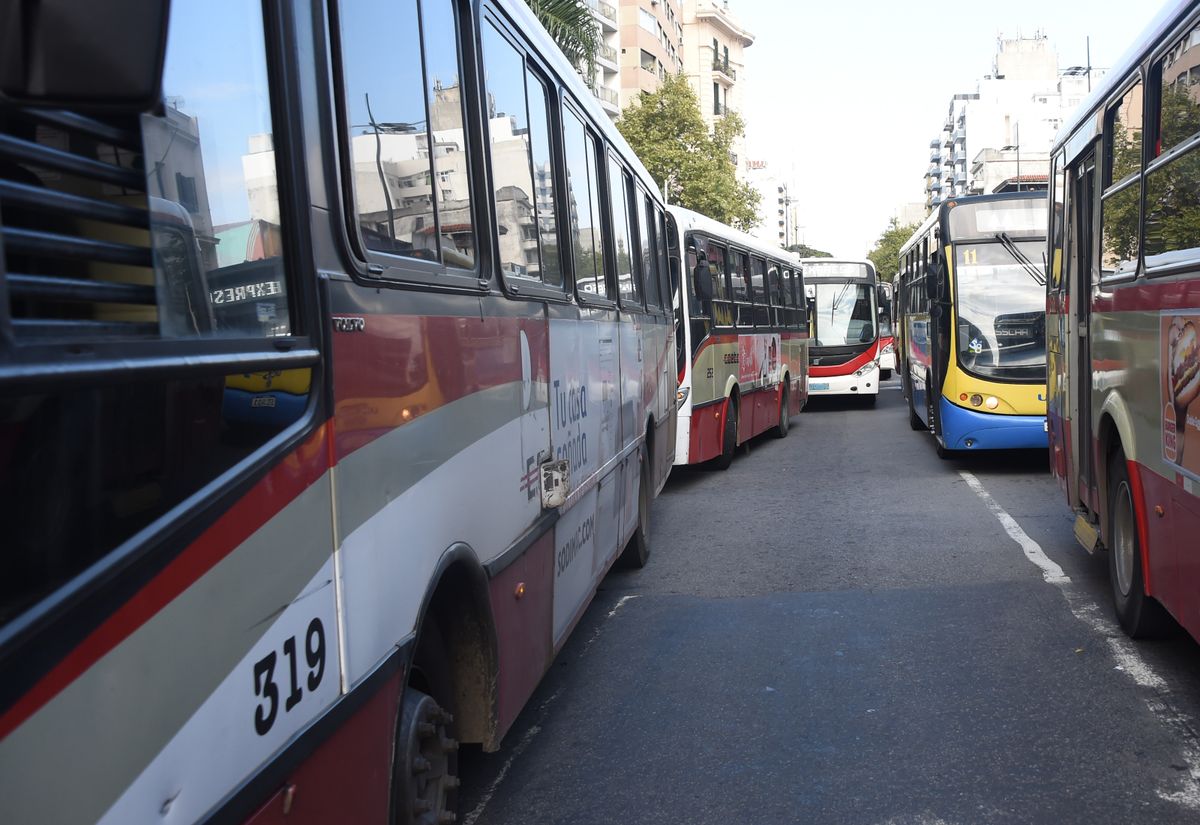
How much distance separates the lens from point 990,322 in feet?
43.8

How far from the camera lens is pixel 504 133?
4762 millimetres

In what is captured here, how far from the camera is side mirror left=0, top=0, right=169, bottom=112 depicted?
146 cm

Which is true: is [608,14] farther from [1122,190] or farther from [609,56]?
[1122,190]

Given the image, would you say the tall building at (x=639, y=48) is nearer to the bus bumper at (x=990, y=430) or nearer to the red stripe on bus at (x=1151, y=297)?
the bus bumper at (x=990, y=430)

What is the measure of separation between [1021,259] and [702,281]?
3498mm

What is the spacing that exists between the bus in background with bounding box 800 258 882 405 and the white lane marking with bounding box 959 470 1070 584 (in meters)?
12.7

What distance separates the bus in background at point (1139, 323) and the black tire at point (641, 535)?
2.87 metres

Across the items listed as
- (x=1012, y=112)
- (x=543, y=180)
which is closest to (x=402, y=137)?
(x=543, y=180)

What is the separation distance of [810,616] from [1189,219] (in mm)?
3200

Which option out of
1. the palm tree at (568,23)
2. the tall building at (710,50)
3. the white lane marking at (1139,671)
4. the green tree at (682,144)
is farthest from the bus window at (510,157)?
the tall building at (710,50)

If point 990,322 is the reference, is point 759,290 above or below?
above

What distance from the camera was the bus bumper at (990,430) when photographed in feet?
42.8

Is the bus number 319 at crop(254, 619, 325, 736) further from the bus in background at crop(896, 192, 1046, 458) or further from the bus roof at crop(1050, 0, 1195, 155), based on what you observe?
the bus in background at crop(896, 192, 1046, 458)

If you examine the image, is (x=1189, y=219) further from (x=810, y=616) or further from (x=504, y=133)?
(x=810, y=616)
